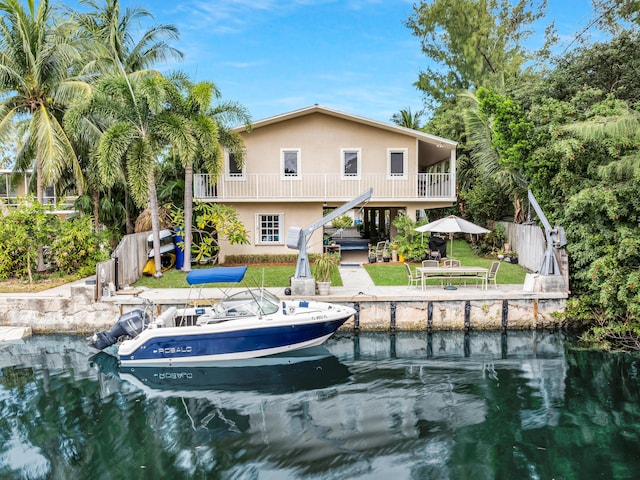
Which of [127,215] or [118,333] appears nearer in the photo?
[118,333]

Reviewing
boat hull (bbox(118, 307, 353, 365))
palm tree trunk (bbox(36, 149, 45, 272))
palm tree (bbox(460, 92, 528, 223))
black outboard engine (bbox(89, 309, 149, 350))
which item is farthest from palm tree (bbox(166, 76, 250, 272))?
palm tree (bbox(460, 92, 528, 223))

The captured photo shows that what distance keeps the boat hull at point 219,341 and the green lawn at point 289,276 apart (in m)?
3.38

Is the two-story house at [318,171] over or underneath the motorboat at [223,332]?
over

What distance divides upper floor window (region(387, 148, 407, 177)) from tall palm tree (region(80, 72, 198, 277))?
358 inches

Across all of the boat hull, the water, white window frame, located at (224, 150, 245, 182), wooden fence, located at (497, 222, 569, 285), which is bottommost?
the water

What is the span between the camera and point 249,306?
11.3 m

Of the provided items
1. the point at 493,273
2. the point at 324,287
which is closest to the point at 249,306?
the point at 324,287

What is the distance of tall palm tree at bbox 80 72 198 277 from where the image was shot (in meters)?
15.3

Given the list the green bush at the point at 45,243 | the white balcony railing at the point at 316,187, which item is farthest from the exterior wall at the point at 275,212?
the green bush at the point at 45,243

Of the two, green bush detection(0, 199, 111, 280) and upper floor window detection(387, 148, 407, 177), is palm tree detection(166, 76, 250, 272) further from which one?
upper floor window detection(387, 148, 407, 177)

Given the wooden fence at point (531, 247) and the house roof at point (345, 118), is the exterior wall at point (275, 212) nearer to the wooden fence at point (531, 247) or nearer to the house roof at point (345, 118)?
the house roof at point (345, 118)

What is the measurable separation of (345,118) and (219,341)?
42.4 ft

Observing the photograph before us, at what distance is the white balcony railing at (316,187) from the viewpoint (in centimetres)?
1980

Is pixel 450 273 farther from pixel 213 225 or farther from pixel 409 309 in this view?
pixel 213 225
